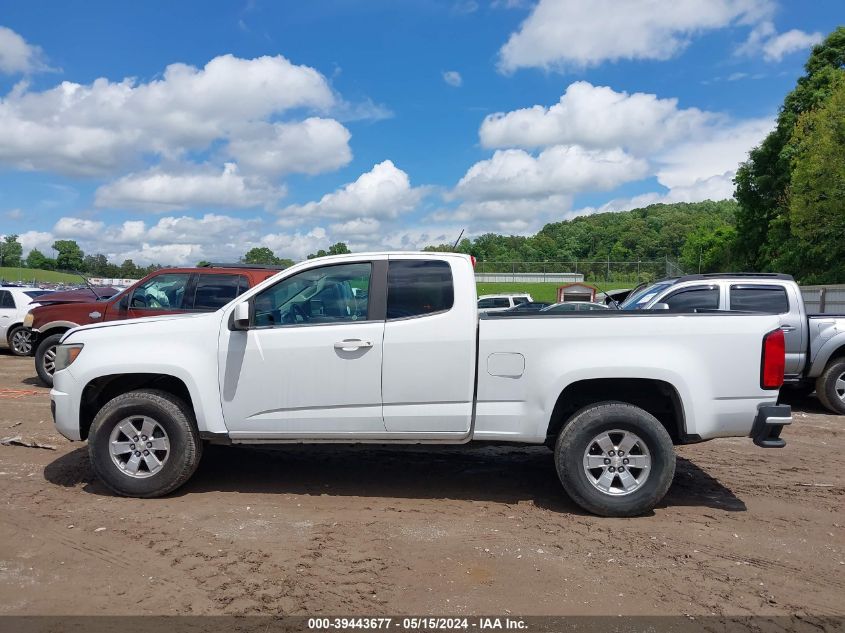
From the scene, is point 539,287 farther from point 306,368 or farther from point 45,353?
point 306,368

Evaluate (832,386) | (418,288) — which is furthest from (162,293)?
(832,386)

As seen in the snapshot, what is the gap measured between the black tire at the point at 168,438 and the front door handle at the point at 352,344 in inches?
54.0

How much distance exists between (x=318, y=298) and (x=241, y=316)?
24.5 inches

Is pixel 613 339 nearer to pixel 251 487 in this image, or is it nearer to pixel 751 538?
pixel 751 538

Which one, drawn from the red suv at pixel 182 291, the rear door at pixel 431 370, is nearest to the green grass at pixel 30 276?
the red suv at pixel 182 291

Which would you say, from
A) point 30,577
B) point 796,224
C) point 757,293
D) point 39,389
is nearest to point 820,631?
point 30,577

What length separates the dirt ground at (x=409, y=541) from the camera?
146 inches

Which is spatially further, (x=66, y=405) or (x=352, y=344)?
(x=66, y=405)

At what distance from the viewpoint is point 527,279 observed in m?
50.5

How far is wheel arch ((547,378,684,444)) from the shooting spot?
5027 millimetres

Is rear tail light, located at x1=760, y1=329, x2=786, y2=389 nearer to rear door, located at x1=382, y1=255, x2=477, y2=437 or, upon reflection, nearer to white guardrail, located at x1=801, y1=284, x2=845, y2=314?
rear door, located at x1=382, y1=255, x2=477, y2=437

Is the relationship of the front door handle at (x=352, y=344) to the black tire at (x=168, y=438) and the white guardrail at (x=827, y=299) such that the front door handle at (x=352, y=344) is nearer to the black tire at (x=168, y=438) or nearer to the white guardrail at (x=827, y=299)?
the black tire at (x=168, y=438)

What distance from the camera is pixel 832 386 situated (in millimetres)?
9227

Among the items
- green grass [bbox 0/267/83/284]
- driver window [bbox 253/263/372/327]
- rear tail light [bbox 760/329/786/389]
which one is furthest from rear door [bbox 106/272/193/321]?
green grass [bbox 0/267/83/284]
